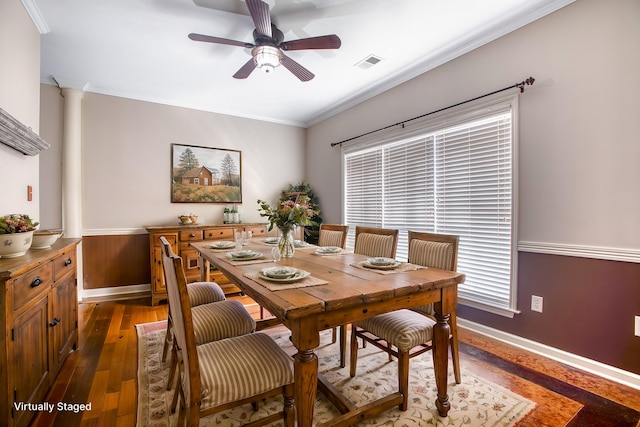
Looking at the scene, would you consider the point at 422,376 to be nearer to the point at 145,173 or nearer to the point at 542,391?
the point at 542,391

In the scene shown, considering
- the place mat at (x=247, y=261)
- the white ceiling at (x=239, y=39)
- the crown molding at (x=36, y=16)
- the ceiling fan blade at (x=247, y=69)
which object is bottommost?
the place mat at (x=247, y=261)

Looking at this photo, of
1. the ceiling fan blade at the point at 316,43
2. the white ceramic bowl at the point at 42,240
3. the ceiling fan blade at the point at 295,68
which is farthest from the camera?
the ceiling fan blade at the point at 295,68

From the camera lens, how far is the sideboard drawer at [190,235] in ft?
12.4

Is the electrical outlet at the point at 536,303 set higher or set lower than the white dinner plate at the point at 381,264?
lower

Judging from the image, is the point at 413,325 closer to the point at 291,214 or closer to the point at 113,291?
the point at 291,214

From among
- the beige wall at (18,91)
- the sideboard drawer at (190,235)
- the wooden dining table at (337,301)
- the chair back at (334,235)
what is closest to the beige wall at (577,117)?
the wooden dining table at (337,301)

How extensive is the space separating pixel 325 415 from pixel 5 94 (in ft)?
9.29

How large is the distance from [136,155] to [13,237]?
273cm

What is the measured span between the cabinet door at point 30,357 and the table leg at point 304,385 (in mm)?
1274

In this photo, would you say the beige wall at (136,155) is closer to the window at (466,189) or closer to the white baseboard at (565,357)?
the window at (466,189)

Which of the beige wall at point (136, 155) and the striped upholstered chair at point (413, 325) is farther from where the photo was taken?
the beige wall at point (136, 155)

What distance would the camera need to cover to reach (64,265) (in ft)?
6.93

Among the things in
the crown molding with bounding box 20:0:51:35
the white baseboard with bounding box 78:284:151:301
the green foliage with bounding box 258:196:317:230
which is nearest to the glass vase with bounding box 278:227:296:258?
the green foliage with bounding box 258:196:317:230

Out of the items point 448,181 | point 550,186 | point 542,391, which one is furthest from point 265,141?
point 542,391
